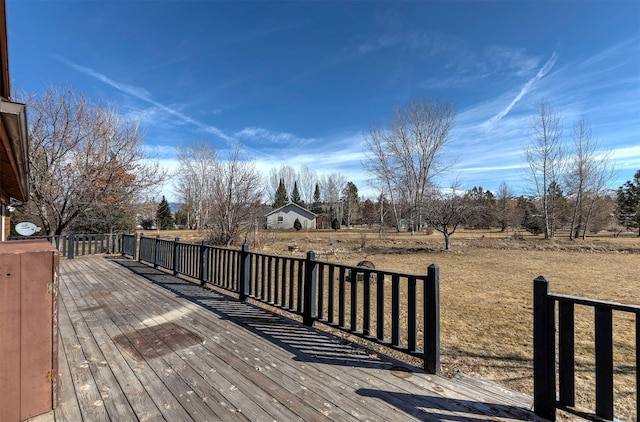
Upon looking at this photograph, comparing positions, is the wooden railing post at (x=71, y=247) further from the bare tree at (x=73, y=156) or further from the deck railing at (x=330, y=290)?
the bare tree at (x=73, y=156)

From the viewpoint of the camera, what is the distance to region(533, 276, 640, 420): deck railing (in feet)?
5.35

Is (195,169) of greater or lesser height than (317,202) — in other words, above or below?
above

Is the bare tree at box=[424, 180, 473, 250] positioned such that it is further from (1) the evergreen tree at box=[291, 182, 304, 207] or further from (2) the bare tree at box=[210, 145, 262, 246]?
(1) the evergreen tree at box=[291, 182, 304, 207]

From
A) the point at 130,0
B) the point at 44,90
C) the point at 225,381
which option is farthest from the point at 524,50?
the point at 44,90

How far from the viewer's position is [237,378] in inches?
92.6

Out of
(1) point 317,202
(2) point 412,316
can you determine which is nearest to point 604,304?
(2) point 412,316

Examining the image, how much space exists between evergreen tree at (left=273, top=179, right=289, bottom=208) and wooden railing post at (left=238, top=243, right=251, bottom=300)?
1716 inches

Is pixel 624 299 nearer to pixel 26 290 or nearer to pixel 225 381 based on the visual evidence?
pixel 225 381

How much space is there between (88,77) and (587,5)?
678 inches

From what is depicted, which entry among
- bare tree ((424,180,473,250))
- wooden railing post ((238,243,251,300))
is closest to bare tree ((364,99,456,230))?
bare tree ((424,180,473,250))

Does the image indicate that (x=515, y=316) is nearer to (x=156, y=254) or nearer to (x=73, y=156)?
(x=156, y=254)

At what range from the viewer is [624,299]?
588cm

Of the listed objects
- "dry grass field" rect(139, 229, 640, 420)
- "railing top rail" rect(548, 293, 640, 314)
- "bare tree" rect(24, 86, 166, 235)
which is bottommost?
"dry grass field" rect(139, 229, 640, 420)

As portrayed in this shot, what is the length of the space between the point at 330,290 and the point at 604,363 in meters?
2.23
